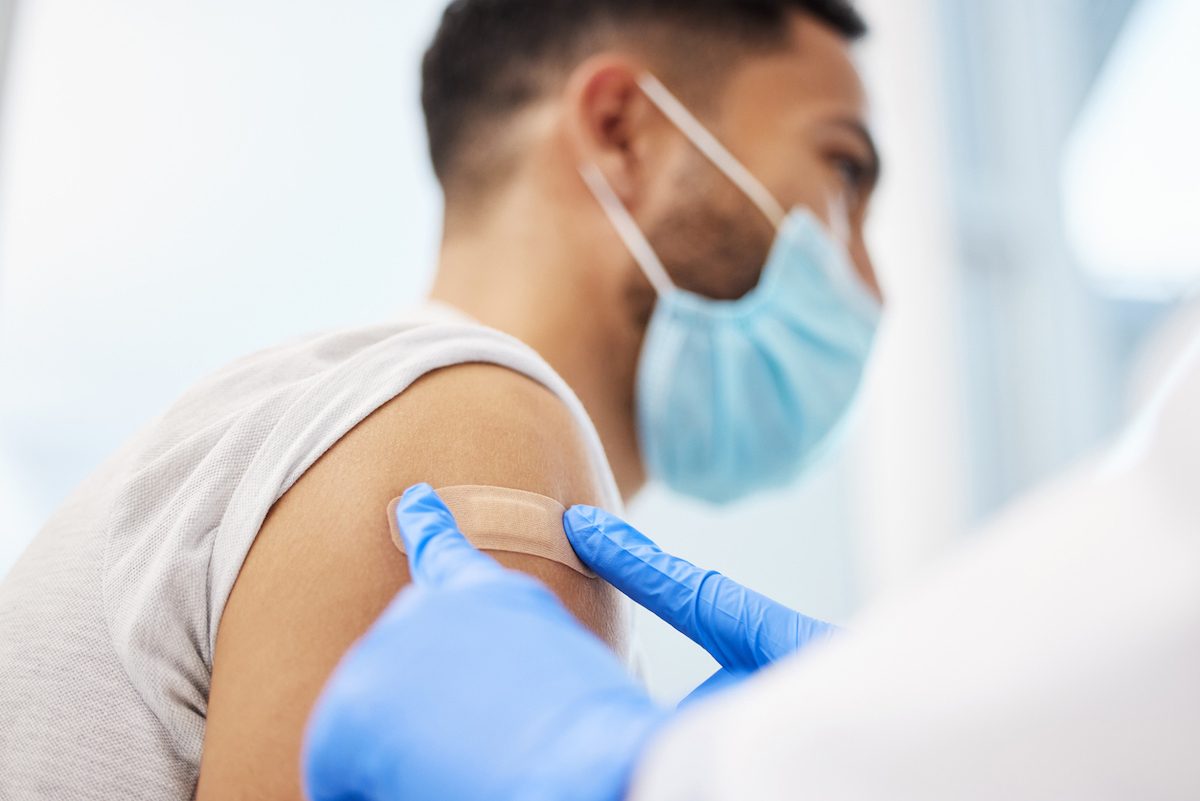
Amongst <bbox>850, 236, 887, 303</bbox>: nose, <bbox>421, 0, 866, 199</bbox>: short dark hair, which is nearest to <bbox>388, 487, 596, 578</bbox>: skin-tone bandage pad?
<bbox>421, 0, 866, 199</bbox>: short dark hair

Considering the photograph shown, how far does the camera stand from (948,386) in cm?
222

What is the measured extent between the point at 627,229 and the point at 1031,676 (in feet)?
2.61

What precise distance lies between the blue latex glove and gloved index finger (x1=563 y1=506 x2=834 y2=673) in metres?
0.23

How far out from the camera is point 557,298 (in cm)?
93

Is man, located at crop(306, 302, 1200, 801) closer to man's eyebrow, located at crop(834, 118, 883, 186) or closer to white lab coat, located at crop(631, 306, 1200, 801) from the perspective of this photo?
white lab coat, located at crop(631, 306, 1200, 801)

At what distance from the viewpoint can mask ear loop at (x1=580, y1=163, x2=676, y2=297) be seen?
1000 mm

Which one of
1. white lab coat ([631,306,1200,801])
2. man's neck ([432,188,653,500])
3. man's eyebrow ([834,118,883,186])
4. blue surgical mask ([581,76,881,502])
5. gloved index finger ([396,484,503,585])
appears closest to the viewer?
white lab coat ([631,306,1200,801])

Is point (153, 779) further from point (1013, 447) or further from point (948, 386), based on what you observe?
point (1013, 447)

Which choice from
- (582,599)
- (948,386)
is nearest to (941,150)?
(948,386)

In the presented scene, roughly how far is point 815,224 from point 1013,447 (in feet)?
5.51

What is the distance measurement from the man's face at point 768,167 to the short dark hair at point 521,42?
7 centimetres

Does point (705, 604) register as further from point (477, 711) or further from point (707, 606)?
point (477, 711)

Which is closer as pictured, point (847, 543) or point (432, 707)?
point (432, 707)

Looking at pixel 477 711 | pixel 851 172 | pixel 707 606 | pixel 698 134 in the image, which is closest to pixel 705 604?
pixel 707 606
